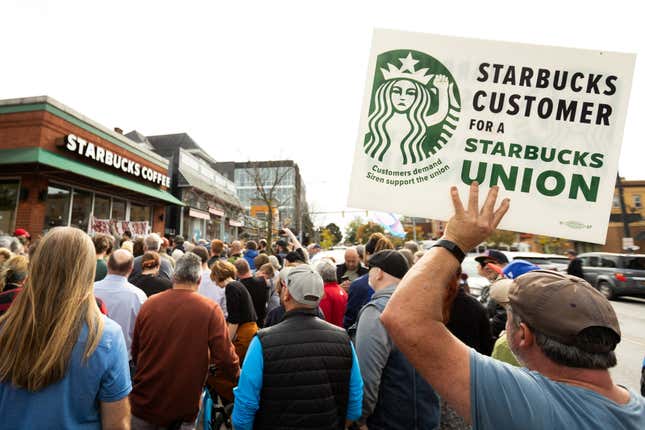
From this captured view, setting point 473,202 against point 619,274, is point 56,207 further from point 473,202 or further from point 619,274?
point 619,274

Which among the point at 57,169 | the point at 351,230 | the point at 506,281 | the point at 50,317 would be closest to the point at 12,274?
the point at 50,317

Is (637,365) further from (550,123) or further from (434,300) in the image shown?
(434,300)

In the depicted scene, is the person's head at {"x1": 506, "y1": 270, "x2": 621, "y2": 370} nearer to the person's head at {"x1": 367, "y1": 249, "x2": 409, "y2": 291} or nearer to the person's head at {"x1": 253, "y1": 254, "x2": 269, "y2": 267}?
the person's head at {"x1": 367, "y1": 249, "x2": 409, "y2": 291}

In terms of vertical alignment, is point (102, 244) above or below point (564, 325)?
below

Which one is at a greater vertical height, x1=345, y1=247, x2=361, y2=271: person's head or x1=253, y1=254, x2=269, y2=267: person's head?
x1=345, y1=247, x2=361, y2=271: person's head

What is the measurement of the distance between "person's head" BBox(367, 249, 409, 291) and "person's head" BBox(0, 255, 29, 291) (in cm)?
297

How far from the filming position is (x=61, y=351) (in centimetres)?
159

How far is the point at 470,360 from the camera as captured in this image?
1144 millimetres

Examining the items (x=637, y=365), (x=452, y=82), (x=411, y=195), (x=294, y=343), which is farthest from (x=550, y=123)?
(x=637, y=365)

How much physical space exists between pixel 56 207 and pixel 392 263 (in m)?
13.5

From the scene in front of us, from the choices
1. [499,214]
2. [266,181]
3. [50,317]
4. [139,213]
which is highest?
[266,181]

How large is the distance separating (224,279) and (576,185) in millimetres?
4385

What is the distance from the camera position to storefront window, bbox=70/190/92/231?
41.9ft

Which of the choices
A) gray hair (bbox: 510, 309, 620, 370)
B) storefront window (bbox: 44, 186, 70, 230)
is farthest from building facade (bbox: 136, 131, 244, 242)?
gray hair (bbox: 510, 309, 620, 370)
